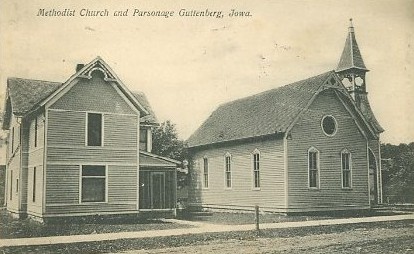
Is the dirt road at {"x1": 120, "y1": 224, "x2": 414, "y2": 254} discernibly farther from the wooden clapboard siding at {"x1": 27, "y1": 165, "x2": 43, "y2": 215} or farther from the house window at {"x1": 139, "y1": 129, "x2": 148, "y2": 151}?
the house window at {"x1": 139, "y1": 129, "x2": 148, "y2": 151}

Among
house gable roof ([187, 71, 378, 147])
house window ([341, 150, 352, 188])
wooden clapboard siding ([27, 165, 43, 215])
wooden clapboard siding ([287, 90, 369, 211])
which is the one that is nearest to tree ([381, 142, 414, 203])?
wooden clapboard siding ([287, 90, 369, 211])

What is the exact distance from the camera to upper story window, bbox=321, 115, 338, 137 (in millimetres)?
18688

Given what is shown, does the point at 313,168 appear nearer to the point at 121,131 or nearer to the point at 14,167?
the point at 121,131

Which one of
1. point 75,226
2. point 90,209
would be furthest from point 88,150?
point 75,226

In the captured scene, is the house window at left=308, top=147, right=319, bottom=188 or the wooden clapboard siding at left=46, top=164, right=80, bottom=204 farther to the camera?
the house window at left=308, top=147, right=319, bottom=188

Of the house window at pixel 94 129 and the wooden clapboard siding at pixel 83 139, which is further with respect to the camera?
the house window at pixel 94 129

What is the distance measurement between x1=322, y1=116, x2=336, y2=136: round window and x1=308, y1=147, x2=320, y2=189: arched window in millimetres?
938

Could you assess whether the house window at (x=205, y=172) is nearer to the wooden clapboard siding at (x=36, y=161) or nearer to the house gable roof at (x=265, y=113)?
the house gable roof at (x=265, y=113)

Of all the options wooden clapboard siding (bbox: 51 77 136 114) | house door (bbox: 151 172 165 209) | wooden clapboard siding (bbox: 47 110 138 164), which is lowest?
house door (bbox: 151 172 165 209)

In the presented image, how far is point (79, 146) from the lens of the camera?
51.2 feet

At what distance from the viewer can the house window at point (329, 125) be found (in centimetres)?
1869

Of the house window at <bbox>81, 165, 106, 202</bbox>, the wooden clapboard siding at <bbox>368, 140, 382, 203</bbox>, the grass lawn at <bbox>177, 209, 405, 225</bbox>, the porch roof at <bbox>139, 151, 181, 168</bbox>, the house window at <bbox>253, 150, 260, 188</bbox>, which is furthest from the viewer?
the wooden clapboard siding at <bbox>368, 140, 382, 203</bbox>

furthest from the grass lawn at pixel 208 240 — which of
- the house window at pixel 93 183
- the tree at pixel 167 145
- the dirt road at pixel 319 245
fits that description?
the tree at pixel 167 145

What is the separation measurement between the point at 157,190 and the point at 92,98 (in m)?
4.21
